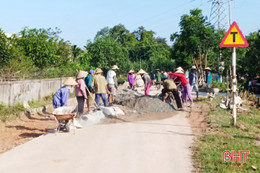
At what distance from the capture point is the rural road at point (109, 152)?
5660 mm

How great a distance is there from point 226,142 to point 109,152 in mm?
2609

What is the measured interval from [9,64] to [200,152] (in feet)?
40.8

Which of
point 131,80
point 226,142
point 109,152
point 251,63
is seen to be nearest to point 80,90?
point 109,152

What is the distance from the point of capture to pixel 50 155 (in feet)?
21.6

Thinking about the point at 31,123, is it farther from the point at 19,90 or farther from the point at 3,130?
the point at 19,90

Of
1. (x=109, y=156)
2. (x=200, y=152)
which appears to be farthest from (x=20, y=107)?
(x=200, y=152)

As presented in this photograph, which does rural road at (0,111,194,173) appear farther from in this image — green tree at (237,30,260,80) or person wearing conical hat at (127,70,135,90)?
green tree at (237,30,260,80)

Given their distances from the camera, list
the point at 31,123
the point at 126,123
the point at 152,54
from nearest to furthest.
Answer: the point at 126,123 → the point at 31,123 → the point at 152,54

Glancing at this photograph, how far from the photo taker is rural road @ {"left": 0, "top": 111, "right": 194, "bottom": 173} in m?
5.66

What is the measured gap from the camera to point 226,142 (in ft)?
23.4

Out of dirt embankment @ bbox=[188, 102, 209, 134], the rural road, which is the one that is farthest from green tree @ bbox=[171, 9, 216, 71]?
the rural road

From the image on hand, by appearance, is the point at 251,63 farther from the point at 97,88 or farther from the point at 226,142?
the point at 226,142

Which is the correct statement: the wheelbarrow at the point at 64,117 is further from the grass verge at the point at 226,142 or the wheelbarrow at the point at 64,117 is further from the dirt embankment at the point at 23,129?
the grass verge at the point at 226,142

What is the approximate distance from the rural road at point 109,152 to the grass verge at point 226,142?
28 centimetres
